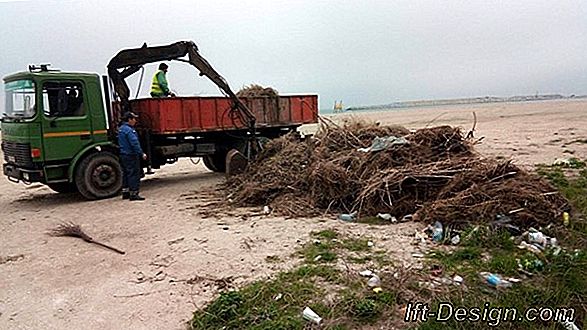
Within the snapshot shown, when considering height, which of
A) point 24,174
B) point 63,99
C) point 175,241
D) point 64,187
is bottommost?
point 175,241

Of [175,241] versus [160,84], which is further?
[160,84]

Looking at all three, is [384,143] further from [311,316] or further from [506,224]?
[311,316]

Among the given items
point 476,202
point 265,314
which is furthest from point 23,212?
point 476,202

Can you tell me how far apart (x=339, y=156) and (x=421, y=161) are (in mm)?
1506

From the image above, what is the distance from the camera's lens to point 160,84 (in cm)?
1138

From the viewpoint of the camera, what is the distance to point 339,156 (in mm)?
8781

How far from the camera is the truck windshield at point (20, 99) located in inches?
359

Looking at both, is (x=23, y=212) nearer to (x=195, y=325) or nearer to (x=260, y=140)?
(x=260, y=140)

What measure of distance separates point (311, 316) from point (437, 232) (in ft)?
8.56

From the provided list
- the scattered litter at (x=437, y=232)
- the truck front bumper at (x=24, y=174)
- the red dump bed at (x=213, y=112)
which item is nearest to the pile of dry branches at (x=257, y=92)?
the red dump bed at (x=213, y=112)

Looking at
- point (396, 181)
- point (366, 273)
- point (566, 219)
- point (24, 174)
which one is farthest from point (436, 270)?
point (24, 174)

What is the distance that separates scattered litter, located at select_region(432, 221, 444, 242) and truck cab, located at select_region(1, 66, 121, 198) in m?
6.82

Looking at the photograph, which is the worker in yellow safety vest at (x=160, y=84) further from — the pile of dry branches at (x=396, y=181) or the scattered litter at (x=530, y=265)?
the scattered litter at (x=530, y=265)

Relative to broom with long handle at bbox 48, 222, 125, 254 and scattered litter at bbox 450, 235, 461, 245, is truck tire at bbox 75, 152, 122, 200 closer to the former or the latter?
broom with long handle at bbox 48, 222, 125, 254
